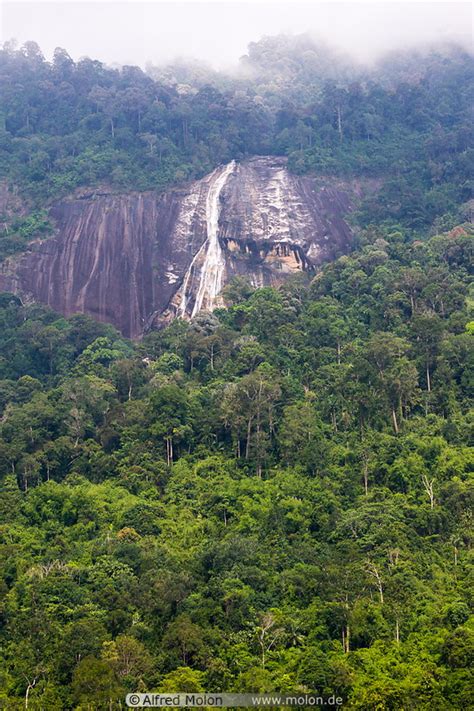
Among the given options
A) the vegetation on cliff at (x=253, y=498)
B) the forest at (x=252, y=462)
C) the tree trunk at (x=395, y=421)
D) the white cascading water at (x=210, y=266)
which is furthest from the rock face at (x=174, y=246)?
the tree trunk at (x=395, y=421)

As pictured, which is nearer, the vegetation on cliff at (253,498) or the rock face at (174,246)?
the vegetation on cliff at (253,498)

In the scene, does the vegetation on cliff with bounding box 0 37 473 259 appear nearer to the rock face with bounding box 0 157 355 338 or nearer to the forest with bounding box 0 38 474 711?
the forest with bounding box 0 38 474 711

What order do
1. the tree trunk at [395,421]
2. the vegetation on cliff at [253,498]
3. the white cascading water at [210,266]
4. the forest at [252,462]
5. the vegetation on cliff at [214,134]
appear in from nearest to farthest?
the vegetation on cliff at [253,498] → the forest at [252,462] → the tree trunk at [395,421] → the white cascading water at [210,266] → the vegetation on cliff at [214,134]

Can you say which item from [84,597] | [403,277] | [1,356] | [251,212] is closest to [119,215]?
[251,212]

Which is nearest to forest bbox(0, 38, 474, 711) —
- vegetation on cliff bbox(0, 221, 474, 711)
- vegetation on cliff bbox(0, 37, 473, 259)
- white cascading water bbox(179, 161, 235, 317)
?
vegetation on cliff bbox(0, 221, 474, 711)

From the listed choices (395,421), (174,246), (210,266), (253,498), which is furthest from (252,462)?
(174,246)

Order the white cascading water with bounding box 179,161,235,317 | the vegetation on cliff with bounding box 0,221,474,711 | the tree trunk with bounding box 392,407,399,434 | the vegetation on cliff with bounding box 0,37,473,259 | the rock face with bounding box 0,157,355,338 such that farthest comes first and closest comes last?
1. the vegetation on cliff with bounding box 0,37,473,259
2. the rock face with bounding box 0,157,355,338
3. the white cascading water with bounding box 179,161,235,317
4. the tree trunk with bounding box 392,407,399,434
5. the vegetation on cliff with bounding box 0,221,474,711

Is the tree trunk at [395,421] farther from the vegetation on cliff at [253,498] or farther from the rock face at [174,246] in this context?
the rock face at [174,246]
